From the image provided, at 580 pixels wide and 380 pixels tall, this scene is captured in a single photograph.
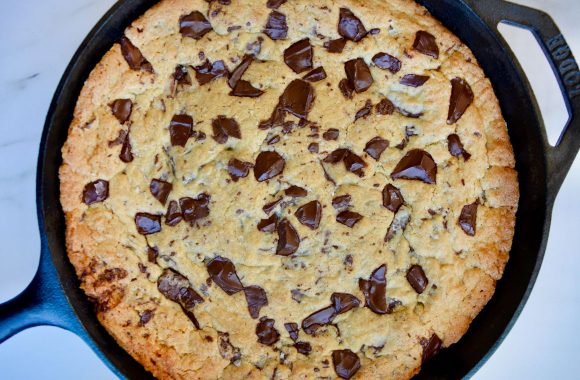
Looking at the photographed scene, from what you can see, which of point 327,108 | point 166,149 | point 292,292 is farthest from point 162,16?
point 292,292

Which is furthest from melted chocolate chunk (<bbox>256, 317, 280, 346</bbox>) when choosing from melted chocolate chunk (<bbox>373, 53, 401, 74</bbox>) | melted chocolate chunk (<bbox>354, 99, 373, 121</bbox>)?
melted chocolate chunk (<bbox>373, 53, 401, 74</bbox>)

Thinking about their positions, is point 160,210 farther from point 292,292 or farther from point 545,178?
point 545,178

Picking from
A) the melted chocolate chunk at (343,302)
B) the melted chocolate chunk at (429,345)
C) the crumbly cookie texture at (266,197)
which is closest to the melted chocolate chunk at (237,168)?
the crumbly cookie texture at (266,197)

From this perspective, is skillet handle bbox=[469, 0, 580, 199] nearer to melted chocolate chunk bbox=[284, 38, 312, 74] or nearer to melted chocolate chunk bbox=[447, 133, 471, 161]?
melted chocolate chunk bbox=[447, 133, 471, 161]

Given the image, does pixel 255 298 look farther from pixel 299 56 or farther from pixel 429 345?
pixel 299 56

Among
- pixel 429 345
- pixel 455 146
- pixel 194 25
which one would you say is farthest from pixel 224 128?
pixel 429 345
